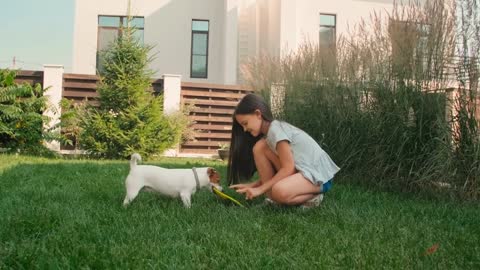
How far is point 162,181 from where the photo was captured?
2996mm

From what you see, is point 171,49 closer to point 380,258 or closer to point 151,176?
point 151,176

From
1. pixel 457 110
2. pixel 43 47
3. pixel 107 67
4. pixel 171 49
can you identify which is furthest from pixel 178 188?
pixel 43 47

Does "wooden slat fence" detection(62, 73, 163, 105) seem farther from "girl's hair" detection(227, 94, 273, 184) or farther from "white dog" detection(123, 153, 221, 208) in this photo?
"white dog" detection(123, 153, 221, 208)

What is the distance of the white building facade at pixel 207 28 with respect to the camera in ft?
38.7

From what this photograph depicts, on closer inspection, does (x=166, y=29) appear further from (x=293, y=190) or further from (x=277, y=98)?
(x=293, y=190)

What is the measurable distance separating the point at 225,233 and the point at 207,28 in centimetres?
1092

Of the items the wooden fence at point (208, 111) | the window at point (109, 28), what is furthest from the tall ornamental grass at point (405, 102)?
the window at point (109, 28)

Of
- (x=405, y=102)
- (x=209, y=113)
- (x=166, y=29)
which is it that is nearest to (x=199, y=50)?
(x=166, y=29)

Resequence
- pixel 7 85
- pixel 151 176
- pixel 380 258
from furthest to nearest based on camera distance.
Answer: pixel 7 85 → pixel 151 176 → pixel 380 258

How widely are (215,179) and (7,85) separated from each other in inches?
241

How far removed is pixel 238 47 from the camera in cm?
1254

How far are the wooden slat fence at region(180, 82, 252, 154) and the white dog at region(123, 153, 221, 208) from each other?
6.31 m

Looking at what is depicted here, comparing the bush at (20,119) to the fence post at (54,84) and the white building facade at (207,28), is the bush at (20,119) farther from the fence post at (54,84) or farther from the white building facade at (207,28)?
the white building facade at (207,28)

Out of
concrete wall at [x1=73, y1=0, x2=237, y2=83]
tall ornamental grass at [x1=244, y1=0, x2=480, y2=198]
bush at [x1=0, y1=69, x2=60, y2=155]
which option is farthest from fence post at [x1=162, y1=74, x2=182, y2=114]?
tall ornamental grass at [x1=244, y1=0, x2=480, y2=198]
